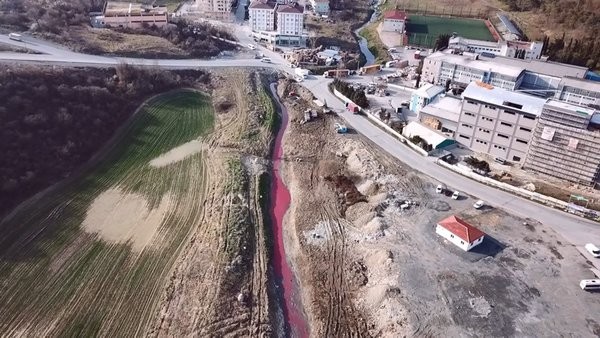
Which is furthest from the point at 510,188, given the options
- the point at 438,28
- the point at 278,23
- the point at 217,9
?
the point at 217,9

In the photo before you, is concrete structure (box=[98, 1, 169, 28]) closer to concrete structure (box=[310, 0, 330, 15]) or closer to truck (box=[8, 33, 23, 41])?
truck (box=[8, 33, 23, 41])

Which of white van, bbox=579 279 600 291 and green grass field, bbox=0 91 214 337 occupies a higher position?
white van, bbox=579 279 600 291

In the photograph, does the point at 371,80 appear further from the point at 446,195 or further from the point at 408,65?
the point at 446,195

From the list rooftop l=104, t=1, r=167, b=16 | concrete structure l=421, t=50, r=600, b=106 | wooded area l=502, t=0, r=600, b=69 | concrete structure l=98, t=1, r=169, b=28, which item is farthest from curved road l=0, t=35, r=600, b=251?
wooded area l=502, t=0, r=600, b=69

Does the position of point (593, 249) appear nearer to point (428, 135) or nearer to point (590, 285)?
point (590, 285)

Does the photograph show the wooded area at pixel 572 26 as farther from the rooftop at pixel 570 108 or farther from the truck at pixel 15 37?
the truck at pixel 15 37
